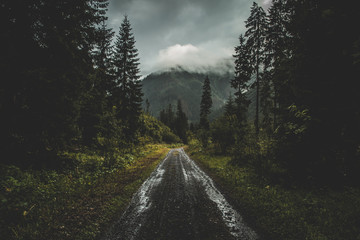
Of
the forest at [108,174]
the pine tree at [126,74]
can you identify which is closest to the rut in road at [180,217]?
the forest at [108,174]

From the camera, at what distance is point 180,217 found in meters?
4.50

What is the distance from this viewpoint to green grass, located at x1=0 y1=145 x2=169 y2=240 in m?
3.89

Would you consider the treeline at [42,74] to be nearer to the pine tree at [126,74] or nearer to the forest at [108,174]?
the forest at [108,174]

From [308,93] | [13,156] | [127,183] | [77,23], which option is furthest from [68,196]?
[308,93]

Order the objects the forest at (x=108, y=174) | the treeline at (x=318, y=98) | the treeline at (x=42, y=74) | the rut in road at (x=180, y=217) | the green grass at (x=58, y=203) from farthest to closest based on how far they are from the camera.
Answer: the treeline at (x=42, y=74), the treeline at (x=318, y=98), the forest at (x=108, y=174), the green grass at (x=58, y=203), the rut in road at (x=180, y=217)

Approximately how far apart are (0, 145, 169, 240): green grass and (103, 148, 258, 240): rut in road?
0.58 m

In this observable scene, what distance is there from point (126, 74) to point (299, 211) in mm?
22169

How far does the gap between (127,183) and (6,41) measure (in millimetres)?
7983

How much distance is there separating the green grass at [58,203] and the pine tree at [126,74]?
13.8 meters

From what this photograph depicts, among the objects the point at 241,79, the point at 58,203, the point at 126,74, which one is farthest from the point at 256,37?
the point at 58,203

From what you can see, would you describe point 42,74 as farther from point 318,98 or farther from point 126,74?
point 126,74

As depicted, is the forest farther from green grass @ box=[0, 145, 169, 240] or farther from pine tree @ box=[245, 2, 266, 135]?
pine tree @ box=[245, 2, 266, 135]

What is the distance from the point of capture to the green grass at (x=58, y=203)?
3.89 meters

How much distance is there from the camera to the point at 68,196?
5.96 m
